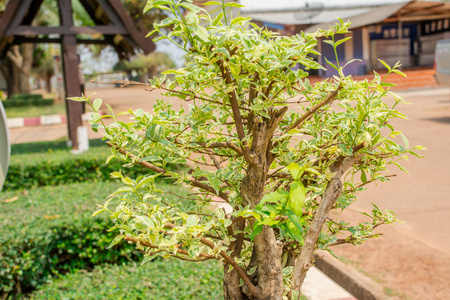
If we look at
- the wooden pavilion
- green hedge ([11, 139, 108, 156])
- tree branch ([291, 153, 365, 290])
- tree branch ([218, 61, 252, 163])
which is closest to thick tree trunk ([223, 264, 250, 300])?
tree branch ([291, 153, 365, 290])

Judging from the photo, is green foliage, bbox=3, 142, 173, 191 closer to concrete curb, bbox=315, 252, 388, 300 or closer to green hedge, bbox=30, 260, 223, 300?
green hedge, bbox=30, 260, 223, 300

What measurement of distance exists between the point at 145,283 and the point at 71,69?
4.80 meters

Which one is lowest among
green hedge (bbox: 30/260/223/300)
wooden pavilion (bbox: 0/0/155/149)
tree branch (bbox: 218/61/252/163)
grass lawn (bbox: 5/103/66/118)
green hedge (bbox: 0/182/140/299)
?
green hedge (bbox: 30/260/223/300)

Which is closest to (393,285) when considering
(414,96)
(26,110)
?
(414,96)

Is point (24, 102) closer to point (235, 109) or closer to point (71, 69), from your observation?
point (71, 69)

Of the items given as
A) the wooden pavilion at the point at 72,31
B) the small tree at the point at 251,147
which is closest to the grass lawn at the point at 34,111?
the wooden pavilion at the point at 72,31

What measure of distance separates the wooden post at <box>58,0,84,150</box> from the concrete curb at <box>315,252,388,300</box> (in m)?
4.87

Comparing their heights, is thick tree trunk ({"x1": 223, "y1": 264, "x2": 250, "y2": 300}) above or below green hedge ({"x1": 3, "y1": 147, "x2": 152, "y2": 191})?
above

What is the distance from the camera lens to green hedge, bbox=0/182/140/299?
3.13 metres

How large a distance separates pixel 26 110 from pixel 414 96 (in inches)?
728

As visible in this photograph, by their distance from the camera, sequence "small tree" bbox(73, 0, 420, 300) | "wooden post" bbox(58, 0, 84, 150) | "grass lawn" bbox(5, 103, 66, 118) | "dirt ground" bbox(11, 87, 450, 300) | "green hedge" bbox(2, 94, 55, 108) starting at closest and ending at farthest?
"small tree" bbox(73, 0, 420, 300), "dirt ground" bbox(11, 87, 450, 300), "wooden post" bbox(58, 0, 84, 150), "grass lawn" bbox(5, 103, 66, 118), "green hedge" bbox(2, 94, 55, 108)

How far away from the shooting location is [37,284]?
10.8 feet

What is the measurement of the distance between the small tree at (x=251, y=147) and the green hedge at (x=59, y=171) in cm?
448

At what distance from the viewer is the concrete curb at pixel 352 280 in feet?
9.72
